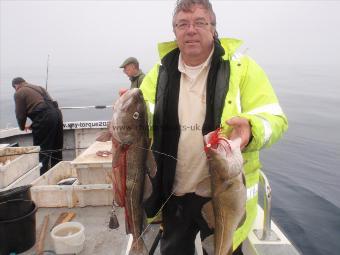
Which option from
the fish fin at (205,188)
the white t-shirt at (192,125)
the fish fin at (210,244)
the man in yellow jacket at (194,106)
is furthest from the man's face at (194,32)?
the fish fin at (210,244)

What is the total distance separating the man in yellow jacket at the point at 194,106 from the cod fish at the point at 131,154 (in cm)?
31

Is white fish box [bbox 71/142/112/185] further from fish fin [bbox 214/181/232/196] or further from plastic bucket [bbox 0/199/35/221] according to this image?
fish fin [bbox 214/181/232/196]

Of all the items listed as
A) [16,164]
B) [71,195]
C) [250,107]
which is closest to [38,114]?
[16,164]

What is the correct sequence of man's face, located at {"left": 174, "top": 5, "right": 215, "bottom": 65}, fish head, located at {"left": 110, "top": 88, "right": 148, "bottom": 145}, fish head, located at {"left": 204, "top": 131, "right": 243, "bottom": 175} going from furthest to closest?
man's face, located at {"left": 174, "top": 5, "right": 215, "bottom": 65}, fish head, located at {"left": 110, "top": 88, "right": 148, "bottom": 145}, fish head, located at {"left": 204, "top": 131, "right": 243, "bottom": 175}

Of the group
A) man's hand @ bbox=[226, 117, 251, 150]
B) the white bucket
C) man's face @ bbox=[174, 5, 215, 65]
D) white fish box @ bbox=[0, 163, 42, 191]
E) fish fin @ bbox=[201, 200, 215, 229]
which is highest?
man's face @ bbox=[174, 5, 215, 65]

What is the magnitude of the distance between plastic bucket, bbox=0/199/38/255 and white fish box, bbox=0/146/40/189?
0.94 m

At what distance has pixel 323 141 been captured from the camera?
1627 centimetres

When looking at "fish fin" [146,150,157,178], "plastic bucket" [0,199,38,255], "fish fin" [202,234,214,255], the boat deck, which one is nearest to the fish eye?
"fish fin" [146,150,157,178]

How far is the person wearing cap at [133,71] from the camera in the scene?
932cm

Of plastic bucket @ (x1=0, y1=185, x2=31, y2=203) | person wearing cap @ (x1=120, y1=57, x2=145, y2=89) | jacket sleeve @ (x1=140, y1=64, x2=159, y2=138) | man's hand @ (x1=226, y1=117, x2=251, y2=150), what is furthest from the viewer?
person wearing cap @ (x1=120, y1=57, x2=145, y2=89)

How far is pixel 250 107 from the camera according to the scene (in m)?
2.59

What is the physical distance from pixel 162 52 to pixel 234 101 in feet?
3.08

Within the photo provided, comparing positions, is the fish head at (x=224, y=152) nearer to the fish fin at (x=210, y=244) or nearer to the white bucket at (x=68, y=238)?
the fish fin at (x=210, y=244)

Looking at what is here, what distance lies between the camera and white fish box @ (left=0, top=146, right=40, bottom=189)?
223 inches
